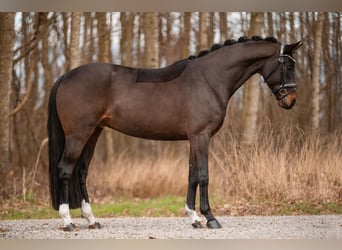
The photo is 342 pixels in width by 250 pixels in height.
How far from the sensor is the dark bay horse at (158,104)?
18.9ft

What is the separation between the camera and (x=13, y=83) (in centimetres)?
1135

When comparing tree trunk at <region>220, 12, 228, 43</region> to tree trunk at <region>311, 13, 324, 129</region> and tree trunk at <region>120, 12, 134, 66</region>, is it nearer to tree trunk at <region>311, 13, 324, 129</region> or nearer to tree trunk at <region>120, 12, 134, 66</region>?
tree trunk at <region>120, 12, 134, 66</region>

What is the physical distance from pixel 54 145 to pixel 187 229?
68.5 inches

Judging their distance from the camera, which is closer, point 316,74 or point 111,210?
point 111,210

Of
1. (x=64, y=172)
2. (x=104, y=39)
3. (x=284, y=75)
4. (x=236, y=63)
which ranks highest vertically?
(x=104, y=39)

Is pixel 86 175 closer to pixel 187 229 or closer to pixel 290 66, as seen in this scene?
pixel 187 229

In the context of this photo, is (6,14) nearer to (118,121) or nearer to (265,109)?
(118,121)

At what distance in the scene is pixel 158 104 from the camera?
5.89 m

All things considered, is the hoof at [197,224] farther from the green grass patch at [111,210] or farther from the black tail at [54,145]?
the green grass patch at [111,210]

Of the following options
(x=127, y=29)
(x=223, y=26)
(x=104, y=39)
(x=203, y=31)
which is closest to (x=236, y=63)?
(x=203, y=31)

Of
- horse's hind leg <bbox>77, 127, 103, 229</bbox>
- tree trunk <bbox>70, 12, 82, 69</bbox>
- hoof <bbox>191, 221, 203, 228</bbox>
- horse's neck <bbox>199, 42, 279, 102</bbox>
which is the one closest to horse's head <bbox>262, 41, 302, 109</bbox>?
horse's neck <bbox>199, 42, 279, 102</bbox>

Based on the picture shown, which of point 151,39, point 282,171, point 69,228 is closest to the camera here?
point 69,228

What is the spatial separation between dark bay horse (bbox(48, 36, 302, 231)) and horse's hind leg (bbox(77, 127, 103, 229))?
0.04 feet
